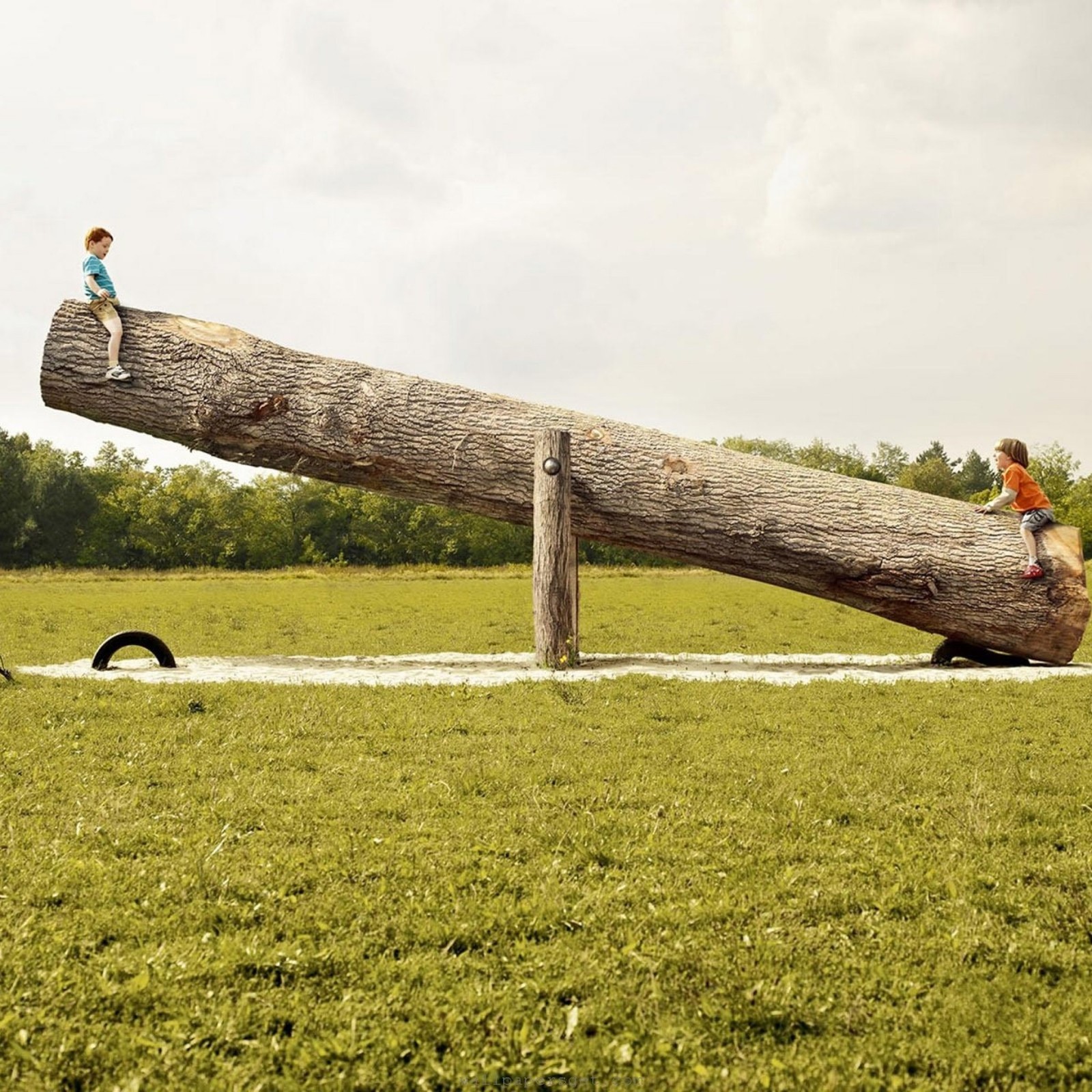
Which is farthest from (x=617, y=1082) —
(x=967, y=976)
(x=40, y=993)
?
(x=40, y=993)

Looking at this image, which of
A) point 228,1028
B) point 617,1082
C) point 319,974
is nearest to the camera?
point 617,1082

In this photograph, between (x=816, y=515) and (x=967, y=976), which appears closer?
(x=967, y=976)

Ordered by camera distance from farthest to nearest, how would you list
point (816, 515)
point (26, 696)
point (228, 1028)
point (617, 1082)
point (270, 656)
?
point (270, 656) → point (816, 515) → point (26, 696) → point (228, 1028) → point (617, 1082)

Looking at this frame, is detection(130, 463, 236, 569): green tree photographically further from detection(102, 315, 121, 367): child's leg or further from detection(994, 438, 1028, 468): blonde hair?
detection(994, 438, 1028, 468): blonde hair

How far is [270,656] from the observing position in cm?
1359

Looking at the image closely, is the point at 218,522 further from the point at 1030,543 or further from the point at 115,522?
the point at 1030,543

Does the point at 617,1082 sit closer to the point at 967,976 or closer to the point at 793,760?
the point at 967,976

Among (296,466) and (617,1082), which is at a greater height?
(296,466)

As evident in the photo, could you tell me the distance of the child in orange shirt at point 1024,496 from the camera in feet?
39.0

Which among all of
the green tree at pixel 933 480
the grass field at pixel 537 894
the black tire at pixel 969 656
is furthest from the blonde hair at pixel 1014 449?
the green tree at pixel 933 480

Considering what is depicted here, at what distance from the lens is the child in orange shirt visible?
39.0 ft

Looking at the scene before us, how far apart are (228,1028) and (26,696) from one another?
6.60 m

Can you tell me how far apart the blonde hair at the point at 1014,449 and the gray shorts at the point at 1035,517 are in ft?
1.89

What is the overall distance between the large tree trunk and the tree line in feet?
138
